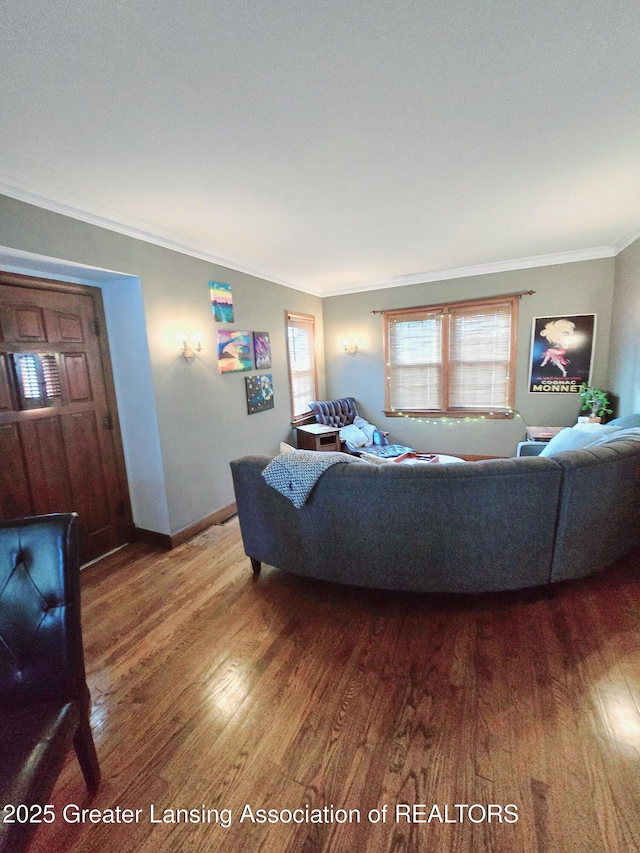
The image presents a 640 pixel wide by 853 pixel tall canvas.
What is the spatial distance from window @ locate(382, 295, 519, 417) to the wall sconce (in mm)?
2952

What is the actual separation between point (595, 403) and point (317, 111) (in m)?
3.92

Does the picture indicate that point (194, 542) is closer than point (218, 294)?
Yes

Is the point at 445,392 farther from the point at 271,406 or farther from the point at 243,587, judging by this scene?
the point at 243,587

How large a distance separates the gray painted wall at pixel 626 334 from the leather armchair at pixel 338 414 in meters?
2.69

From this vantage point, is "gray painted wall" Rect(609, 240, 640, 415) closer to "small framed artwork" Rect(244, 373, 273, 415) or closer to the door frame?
"small framed artwork" Rect(244, 373, 273, 415)

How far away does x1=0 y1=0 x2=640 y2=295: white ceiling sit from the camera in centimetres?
116

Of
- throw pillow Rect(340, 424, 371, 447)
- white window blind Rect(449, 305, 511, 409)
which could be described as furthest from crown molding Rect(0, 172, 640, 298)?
throw pillow Rect(340, 424, 371, 447)

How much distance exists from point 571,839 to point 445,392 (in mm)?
4358

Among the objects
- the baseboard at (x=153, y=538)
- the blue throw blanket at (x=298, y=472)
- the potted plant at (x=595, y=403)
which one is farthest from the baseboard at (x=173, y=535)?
the potted plant at (x=595, y=403)

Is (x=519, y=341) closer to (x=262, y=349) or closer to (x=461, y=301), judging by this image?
(x=461, y=301)

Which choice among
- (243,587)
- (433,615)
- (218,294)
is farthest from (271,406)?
(433,615)

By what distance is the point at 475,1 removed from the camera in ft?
3.66

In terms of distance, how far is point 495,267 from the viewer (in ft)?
14.3

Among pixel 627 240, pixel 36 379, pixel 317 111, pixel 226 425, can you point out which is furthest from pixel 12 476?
pixel 627 240
